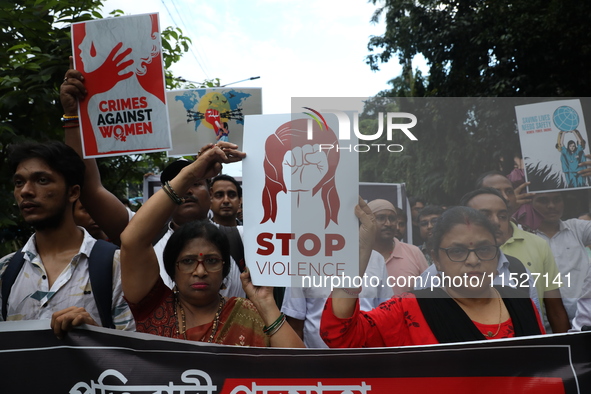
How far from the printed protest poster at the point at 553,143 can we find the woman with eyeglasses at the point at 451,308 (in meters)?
0.70

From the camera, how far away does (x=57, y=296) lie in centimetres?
269

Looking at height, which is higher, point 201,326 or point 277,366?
point 201,326

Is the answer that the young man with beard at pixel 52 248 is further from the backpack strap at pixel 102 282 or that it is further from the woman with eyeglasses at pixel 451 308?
the woman with eyeglasses at pixel 451 308

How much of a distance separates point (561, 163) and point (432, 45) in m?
13.2

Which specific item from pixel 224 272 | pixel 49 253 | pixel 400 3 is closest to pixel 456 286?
pixel 224 272

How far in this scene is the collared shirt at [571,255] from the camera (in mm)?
3149

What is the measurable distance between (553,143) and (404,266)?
3.29ft

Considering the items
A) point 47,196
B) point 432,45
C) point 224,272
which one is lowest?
point 224,272

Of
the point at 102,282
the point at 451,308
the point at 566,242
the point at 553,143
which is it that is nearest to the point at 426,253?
the point at 451,308

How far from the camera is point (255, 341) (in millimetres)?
2670

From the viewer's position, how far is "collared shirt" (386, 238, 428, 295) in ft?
9.47

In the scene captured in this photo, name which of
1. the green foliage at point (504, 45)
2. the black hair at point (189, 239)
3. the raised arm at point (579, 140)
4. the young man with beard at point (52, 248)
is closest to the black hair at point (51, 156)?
the young man with beard at point (52, 248)

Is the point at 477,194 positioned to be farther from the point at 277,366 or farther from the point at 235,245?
the point at 235,245

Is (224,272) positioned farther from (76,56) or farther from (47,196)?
(76,56)
